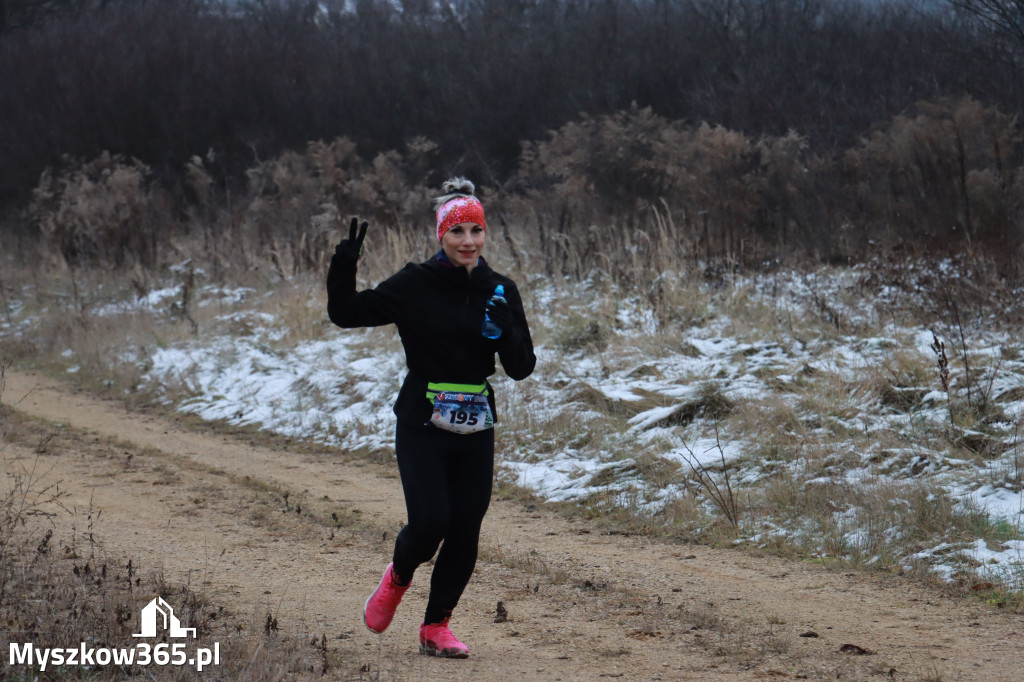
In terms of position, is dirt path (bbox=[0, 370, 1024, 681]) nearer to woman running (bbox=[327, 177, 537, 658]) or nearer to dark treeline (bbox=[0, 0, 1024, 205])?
woman running (bbox=[327, 177, 537, 658])

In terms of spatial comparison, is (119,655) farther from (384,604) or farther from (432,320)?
(432,320)

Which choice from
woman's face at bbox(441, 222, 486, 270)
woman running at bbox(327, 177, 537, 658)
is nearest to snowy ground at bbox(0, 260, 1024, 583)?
woman running at bbox(327, 177, 537, 658)

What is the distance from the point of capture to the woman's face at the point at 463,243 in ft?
12.8

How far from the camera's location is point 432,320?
385 cm

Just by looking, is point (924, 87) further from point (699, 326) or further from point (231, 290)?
point (231, 290)

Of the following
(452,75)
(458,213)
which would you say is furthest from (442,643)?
(452,75)

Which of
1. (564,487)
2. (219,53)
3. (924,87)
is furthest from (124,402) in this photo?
(219,53)

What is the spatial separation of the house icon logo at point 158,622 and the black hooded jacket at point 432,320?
1.17 m

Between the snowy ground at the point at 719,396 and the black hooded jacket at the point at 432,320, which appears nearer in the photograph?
the black hooded jacket at the point at 432,320

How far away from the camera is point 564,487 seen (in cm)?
720

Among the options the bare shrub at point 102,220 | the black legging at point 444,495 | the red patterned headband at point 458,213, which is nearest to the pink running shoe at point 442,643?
the black legging at point 444,495

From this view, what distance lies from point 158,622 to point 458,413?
1484 millimetres

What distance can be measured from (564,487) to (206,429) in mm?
3933

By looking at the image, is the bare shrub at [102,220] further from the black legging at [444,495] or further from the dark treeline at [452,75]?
the black legging at [444,495]
